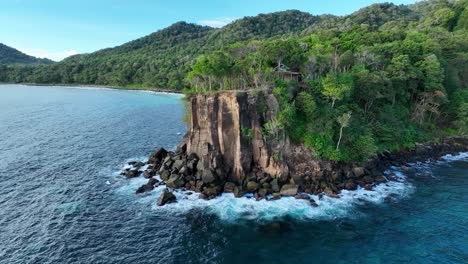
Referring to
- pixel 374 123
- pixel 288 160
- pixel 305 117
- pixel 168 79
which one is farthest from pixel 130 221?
pixel 168 79

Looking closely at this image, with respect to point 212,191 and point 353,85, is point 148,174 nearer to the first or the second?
point 212,191

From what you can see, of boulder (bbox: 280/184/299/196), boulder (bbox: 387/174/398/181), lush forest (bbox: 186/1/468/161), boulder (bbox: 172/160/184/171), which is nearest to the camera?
boulder (bbox: 280/184/299/196)

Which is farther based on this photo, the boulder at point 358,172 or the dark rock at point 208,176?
the boulder at point 358,172

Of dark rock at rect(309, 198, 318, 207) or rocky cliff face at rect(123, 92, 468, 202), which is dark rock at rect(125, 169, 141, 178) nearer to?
rocky cliff face at rect(123, 92, 468, 202)

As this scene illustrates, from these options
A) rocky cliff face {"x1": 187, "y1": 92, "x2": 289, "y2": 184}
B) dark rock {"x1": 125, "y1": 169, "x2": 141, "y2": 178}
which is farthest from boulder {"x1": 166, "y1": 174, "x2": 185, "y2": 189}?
dark rock {"x1": 125, "y1": 169, "x2": 141, "y2": 178}

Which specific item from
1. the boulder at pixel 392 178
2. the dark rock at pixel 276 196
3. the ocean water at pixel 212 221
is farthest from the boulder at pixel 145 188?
the boulder at pixel 392 178

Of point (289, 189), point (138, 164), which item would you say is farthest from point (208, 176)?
point (138, 164)

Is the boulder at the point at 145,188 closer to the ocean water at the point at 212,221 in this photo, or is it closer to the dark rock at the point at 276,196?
the ocean water at the point at 212,221

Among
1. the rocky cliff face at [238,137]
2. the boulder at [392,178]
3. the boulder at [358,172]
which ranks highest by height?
the rocky cliff face at [238,137]
